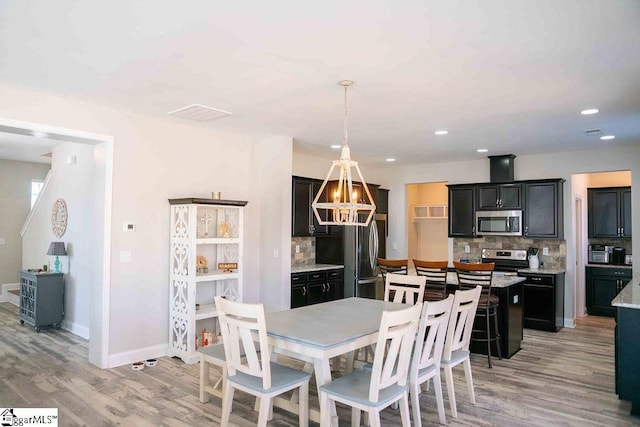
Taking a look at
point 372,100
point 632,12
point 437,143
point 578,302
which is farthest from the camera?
point 578,302

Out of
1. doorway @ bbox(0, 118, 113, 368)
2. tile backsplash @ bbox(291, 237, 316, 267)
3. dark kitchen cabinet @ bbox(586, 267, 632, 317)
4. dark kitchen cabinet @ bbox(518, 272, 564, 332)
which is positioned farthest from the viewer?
dark kitchen cabinet @ bbox(586, 267, 632, 317)

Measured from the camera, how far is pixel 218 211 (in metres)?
5.44

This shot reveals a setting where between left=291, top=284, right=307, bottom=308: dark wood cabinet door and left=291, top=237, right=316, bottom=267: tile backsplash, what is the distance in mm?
755

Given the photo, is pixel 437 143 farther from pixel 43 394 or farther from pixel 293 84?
pixel 43 394

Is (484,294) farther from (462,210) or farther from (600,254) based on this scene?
(600,254)

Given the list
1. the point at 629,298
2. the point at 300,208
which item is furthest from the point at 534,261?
the point at 300,208

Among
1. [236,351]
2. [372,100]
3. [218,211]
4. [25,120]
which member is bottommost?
[236,351]

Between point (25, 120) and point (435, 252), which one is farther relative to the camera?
point (435, 252)

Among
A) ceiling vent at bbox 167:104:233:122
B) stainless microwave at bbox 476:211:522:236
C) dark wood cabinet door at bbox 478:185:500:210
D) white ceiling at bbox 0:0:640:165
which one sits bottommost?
stainless microwave at bbox 476:211:522:236

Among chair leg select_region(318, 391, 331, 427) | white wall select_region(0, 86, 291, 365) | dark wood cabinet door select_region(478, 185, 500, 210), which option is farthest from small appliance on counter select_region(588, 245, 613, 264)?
chair leg select_region(318, 391, 331, 427)

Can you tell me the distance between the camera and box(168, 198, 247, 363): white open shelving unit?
4680 mm

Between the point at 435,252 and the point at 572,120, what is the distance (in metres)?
4.81

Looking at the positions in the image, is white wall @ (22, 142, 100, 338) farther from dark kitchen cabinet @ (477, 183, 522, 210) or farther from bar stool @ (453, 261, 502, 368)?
dark kitchen cabinet @ (477, 183, 522, 210)

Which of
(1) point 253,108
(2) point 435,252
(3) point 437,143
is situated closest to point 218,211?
(1) point 253,108
